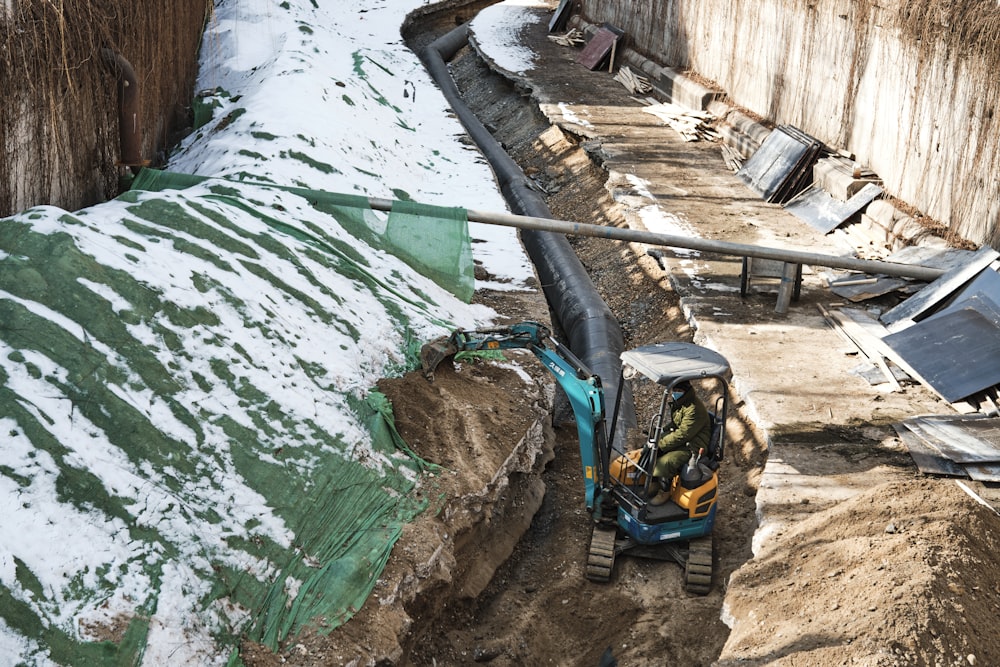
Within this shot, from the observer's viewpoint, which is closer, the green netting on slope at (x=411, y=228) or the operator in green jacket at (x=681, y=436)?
the operator in green jacket at (x=681, y=436)

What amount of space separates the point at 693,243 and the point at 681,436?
343 cm

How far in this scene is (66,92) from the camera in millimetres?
9266

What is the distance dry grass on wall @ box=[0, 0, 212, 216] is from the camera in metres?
8.47

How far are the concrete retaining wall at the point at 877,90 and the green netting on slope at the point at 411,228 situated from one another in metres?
6.04

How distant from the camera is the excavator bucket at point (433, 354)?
8.58 metres

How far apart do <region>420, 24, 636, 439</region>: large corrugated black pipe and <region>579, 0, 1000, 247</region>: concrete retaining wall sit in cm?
443

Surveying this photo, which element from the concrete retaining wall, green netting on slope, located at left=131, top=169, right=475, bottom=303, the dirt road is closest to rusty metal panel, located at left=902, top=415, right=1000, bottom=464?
the dirt road

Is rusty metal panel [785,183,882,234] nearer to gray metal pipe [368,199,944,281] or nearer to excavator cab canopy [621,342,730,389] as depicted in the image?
gray metal pipe [368,199,944,281]

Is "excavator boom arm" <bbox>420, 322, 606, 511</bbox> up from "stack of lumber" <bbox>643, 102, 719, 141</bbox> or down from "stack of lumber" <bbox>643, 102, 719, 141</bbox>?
up

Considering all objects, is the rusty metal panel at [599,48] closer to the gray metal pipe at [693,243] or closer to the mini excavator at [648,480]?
the gray metal pipe at [693,243]

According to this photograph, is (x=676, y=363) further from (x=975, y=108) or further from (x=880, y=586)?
(x=975, y=108)

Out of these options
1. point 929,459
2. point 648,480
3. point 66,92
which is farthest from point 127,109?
point 929,459

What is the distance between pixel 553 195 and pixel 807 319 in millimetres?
6445

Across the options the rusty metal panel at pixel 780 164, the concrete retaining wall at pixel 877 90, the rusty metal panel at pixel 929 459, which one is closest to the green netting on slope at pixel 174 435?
the rusty metal panel at pixel 929 459
